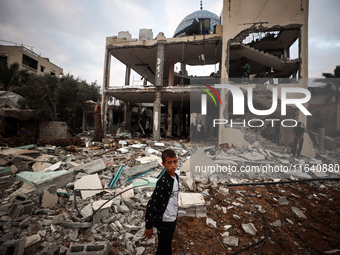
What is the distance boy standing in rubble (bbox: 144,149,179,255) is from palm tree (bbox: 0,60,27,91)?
23512 mm

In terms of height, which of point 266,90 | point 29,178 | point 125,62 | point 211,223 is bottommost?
point 211,223

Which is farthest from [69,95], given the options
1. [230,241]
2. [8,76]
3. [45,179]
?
[230,241]

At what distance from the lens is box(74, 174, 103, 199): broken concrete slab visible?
4078mm

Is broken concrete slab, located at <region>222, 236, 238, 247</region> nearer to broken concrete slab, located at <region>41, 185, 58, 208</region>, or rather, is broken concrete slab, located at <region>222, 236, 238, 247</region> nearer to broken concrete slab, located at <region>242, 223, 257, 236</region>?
broken concrete slab, located at <region>242, 223, 257, 236</region>

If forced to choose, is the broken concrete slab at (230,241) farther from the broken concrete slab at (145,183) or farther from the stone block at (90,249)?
the broken concrete slab at (145,183)

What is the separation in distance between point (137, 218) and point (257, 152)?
7.42 metres

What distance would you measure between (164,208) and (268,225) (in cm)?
274

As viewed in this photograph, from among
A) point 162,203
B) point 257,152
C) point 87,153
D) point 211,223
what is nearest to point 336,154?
point 257,152

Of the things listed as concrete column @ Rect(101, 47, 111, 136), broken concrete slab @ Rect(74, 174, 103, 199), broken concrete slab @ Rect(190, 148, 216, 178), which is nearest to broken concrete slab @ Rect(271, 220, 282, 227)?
broken concrete slab @ Rect(190, 148, 216, 178)

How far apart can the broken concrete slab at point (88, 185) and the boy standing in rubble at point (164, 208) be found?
121 inches

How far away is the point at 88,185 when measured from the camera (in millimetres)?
4418

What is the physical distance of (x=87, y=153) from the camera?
8.79 meters

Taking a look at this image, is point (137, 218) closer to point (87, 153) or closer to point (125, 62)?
point (87, 153)

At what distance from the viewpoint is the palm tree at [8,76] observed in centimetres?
1641
